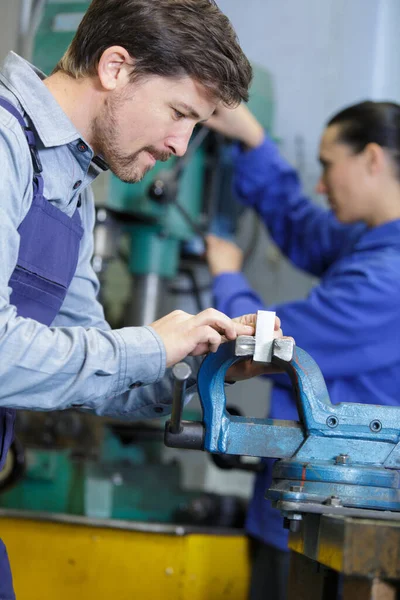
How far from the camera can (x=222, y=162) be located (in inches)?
94.6

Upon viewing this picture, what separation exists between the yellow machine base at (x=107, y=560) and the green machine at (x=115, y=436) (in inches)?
4.4

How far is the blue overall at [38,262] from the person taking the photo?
112 cm

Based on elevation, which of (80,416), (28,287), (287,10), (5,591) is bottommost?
(5,591)

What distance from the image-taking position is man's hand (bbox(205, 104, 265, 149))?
2.21 m

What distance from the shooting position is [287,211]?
2352 millimetres

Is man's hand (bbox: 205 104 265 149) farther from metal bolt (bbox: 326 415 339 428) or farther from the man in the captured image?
metal bolt (bbox: 326 415 339 428)

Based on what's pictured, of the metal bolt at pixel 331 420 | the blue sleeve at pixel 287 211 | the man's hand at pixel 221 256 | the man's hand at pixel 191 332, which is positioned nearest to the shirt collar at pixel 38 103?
the man's hand at pixel 191 332

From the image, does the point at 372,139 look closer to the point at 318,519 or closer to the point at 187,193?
the point at 187,193

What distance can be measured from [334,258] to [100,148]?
1202 mm

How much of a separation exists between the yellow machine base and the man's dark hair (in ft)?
3.53

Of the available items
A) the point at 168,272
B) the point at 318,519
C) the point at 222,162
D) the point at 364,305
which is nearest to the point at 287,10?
the point at 222,162

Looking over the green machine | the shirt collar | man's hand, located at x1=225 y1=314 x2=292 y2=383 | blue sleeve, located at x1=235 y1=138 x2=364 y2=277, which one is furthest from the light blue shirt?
blue sleeve, located at x1=235 y1=138 x2=364 y2=277

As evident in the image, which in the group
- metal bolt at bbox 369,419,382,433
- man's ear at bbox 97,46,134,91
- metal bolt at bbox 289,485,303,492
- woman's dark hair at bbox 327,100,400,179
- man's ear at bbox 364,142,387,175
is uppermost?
woman's dark hair at bbox 327,100,400,179

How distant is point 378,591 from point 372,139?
1.43 m
